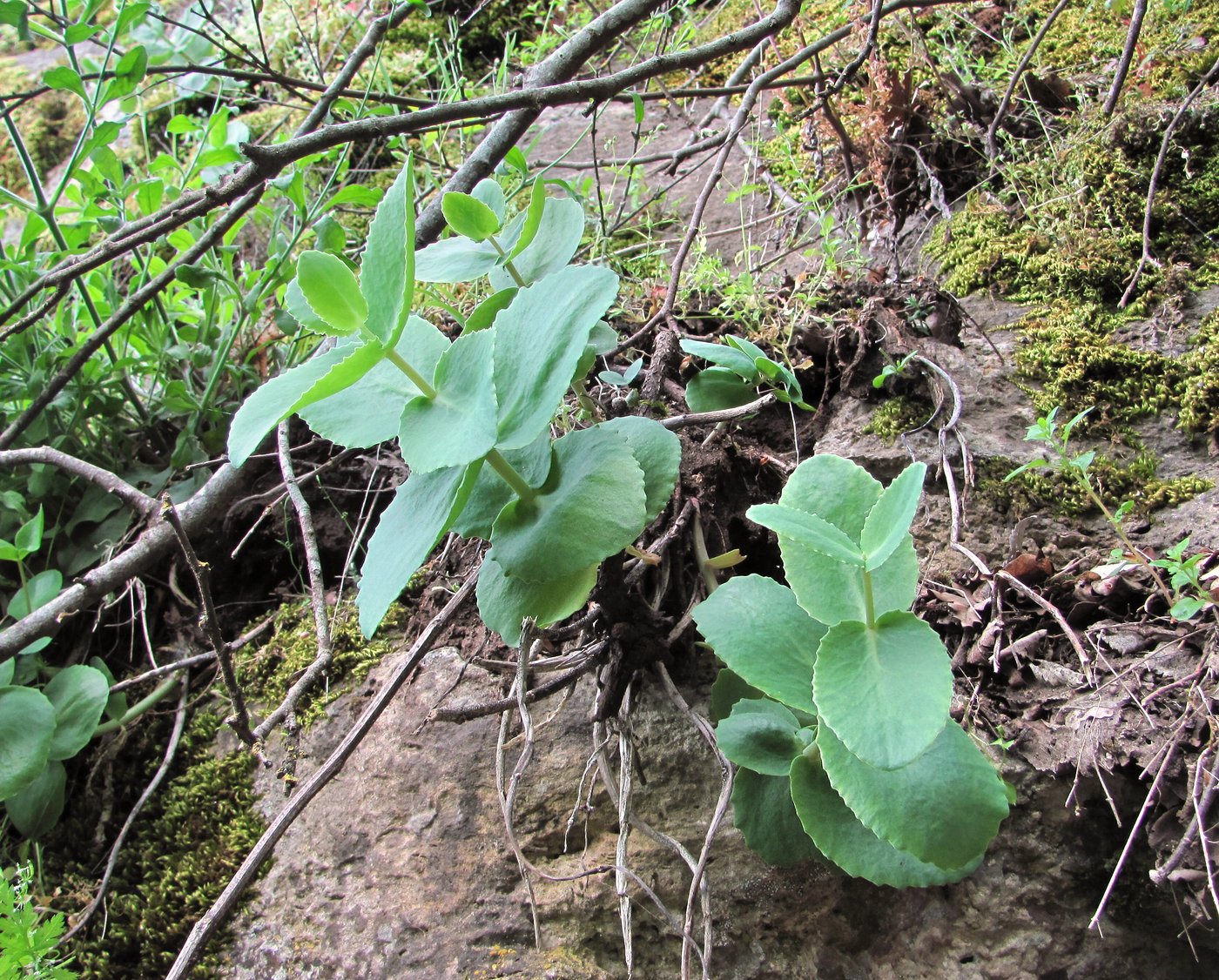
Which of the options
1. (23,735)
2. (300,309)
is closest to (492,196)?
(300,309)

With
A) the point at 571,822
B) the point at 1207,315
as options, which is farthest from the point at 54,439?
the point at 1207,315

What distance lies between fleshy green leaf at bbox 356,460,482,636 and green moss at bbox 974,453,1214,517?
0.72m

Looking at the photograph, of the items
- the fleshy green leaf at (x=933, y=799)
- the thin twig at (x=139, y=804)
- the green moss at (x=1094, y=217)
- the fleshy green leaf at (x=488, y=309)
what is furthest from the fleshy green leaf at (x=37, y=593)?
the green moss at (x=1094, y=217)

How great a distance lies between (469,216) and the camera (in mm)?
877

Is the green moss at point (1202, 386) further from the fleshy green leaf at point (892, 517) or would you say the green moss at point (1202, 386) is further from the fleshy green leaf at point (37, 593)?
the fleshy green leaf at point (37, 593)

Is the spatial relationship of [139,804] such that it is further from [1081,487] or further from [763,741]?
[1081,487]

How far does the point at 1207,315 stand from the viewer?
1219mm

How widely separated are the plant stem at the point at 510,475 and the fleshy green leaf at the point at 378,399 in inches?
3.8

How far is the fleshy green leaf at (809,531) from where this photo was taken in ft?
Result: 2.19

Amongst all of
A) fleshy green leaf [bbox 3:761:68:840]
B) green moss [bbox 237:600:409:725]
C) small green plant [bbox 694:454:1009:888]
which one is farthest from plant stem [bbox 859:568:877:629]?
fleshy green leaf [bbox 3:761:68:840]

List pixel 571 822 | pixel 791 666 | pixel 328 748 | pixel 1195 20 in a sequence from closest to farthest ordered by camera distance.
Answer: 1. pixel 791 666
2. pixel 571 822
3. pixel 328 748
4. pixel 1195 20

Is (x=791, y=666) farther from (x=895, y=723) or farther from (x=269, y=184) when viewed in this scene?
(x=269, y=184)

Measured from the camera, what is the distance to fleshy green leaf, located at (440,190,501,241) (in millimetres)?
863

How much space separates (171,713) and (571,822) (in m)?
0.75
